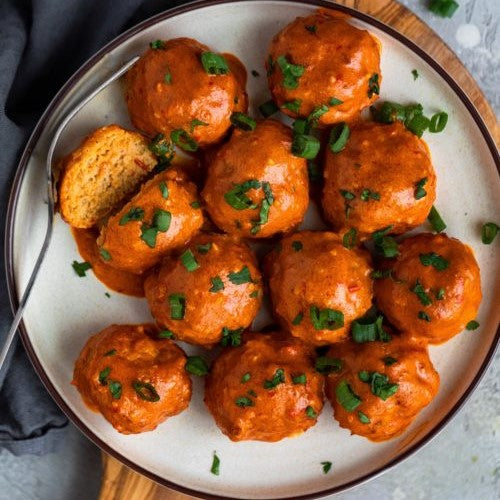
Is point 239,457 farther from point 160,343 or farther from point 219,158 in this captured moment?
point 219,158

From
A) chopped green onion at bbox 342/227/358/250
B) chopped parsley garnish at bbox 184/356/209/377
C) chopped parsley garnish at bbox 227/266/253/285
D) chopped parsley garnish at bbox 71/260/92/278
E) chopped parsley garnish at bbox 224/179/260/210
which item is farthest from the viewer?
chopped parsley garnish at bbox 71/260/92/278

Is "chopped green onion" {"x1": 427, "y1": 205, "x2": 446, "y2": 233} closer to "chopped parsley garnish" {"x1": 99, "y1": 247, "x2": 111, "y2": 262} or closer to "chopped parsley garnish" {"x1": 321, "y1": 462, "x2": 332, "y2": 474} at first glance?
"chopped parsley garnish" {"x1": 321, "y1": 462, "x2": 332, "y2": 474}

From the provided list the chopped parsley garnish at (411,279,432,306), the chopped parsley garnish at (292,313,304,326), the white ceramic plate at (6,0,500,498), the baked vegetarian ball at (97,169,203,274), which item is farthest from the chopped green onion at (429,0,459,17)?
the chopped parsley garnish at (292,313,304,326)

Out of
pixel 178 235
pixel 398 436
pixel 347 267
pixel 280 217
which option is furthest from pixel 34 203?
pixel 398 436

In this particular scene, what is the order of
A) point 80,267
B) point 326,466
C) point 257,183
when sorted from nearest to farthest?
point 257,183, point 80,267, point 326,466

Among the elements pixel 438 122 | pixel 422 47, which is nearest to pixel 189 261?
pixel 438 122

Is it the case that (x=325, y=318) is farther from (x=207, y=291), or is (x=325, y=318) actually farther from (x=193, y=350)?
(x=193, y=350)
